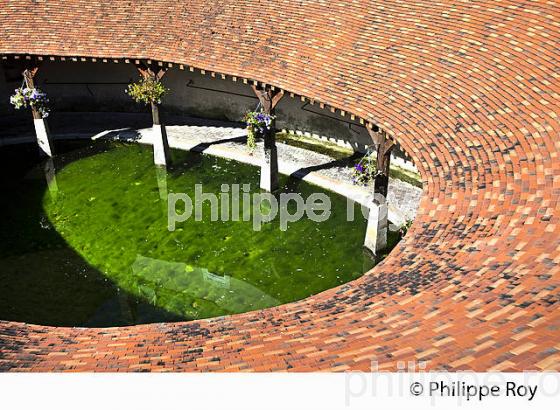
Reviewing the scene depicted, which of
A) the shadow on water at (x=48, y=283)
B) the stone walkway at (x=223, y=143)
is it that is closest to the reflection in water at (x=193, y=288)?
the shadow on water at (x=48, y=283)

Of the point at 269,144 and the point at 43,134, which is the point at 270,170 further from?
the point at 43,134

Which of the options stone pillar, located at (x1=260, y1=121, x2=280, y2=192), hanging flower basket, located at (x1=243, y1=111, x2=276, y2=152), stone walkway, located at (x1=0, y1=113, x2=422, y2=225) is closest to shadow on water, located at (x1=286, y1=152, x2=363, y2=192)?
stone walkway, located at (x1=0, y1=113, x2=422, y2=225)

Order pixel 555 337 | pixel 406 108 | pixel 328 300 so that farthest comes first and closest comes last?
pixel 406 108 → pixel 328 300 → pixel 555 337

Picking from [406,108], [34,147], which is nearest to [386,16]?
[406,108]

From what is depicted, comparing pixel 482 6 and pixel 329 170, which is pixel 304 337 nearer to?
pixel 482 6

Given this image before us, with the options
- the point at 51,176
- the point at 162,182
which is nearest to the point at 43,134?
the point at 51,176

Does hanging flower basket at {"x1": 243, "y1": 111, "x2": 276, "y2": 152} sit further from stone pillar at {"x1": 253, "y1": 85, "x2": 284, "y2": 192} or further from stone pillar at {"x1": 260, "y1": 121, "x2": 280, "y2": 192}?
stone pillar at {"x1": 260, "y1": 121, "x2": 280, "y2": 192}

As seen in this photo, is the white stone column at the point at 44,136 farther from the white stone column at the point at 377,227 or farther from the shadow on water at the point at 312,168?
the white stone column at the point at 377,227
